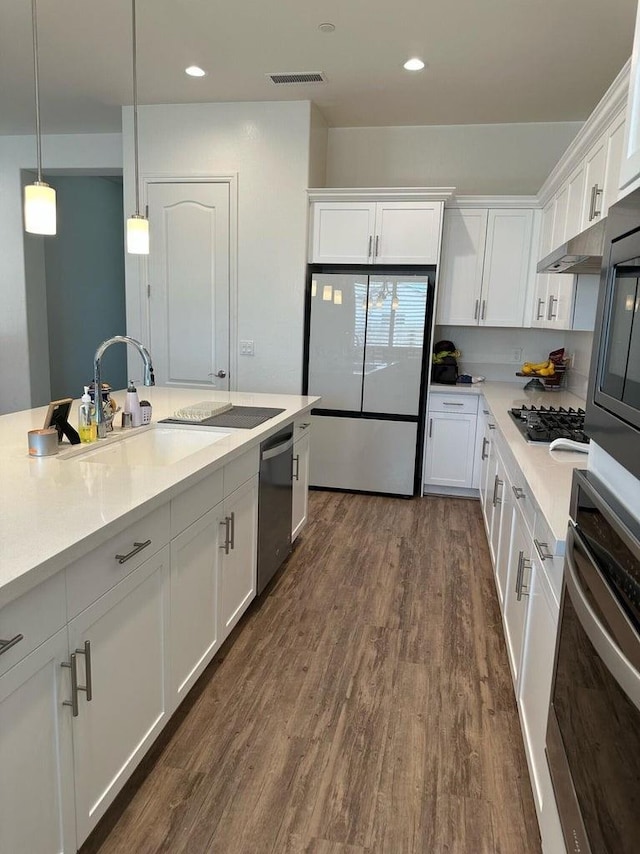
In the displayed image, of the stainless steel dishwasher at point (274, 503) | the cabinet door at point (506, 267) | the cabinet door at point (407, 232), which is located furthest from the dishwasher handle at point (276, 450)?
the cabinet door at point (506, 267)

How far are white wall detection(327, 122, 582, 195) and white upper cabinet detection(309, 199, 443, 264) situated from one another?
2.22 ft

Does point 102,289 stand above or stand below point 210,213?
below

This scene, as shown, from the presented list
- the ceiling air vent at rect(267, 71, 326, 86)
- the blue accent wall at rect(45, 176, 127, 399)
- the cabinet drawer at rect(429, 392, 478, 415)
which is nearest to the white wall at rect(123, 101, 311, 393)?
the ceiling air vent at rect(267, 71, 326, 86)

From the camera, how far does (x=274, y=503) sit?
286 cm

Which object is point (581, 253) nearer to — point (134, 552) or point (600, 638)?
point (600, 638)

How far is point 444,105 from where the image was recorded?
4250 mm

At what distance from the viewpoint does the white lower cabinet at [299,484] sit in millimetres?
3248

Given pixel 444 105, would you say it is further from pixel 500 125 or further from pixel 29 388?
pixel 29 388

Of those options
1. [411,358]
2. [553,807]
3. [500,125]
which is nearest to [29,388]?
[411,358]

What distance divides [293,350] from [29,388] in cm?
270

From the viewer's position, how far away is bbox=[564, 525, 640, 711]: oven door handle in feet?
2.52

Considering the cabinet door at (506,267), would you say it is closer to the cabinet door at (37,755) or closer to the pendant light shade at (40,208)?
the pendant light shade at (40,208)

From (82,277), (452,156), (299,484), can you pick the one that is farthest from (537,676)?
(82,277)

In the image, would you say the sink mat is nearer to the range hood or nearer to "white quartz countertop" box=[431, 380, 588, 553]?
"white quartz countertop" box=[431, 380, 588, 553]
